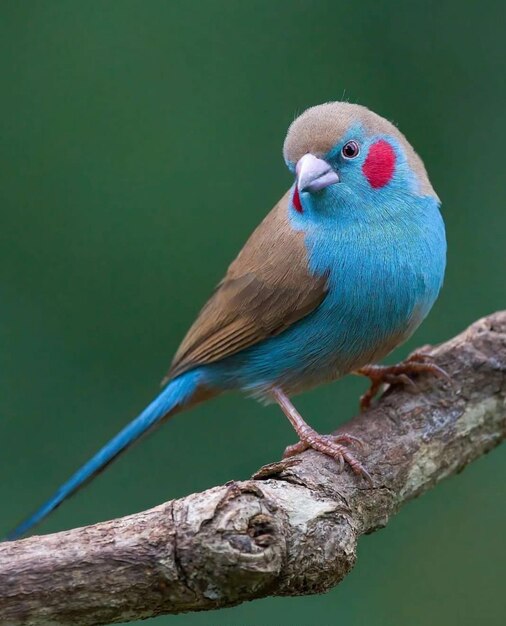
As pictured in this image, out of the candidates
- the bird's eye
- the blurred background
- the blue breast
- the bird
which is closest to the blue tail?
the bird

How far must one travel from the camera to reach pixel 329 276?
135 inches

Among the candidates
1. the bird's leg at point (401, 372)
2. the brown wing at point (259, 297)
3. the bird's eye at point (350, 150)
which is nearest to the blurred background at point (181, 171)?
the bird's leg at point (401, 372)

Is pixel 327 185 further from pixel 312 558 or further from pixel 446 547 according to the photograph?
pixel 446 547

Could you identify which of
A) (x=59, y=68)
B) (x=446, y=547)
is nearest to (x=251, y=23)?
(x=59, y=68)

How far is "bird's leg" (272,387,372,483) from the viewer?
3.13m

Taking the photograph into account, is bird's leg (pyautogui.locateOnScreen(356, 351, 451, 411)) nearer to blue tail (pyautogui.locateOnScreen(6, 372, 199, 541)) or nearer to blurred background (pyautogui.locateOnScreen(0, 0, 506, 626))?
blue tail (pyautogui.locateOnScreen(6, 372, 199, 541))

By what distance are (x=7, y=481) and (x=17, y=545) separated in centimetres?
225

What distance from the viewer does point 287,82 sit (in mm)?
4969

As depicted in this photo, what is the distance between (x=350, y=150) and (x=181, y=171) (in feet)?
5.60

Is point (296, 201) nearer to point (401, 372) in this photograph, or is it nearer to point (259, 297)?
point (259, 297)

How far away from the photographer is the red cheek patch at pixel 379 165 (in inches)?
134

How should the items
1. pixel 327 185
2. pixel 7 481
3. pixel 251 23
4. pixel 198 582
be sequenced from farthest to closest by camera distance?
pixel 251 23 < pixel 7 481 < pixel 327 185 < pixel 198 582

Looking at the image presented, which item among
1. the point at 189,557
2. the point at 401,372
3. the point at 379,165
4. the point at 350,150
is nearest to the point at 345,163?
the point at 350,150

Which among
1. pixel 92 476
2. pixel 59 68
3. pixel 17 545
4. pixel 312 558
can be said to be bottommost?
pixel 312 558
